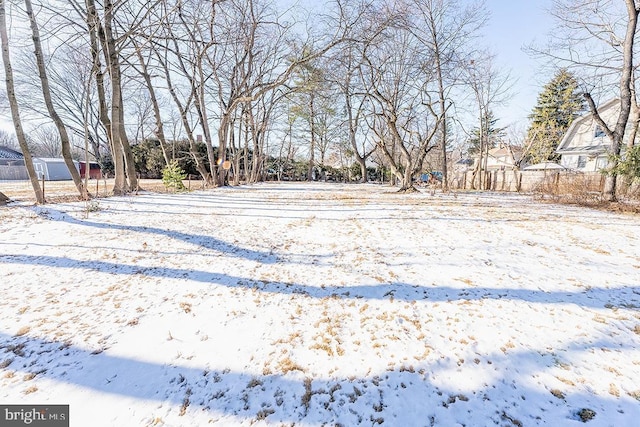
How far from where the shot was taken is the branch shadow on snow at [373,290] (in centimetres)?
261

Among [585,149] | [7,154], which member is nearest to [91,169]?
[7,154]

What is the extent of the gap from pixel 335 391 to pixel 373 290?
52.2 inches

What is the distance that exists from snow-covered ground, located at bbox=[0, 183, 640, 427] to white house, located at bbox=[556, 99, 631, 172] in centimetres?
2022

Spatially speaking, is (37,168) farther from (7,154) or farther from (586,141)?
(586,141)

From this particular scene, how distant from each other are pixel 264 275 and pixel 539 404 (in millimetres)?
2710

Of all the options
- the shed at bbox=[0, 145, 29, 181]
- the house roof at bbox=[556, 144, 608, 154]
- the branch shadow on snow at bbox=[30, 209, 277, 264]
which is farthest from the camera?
the shed at bbox=[0, 145, 29, 181]

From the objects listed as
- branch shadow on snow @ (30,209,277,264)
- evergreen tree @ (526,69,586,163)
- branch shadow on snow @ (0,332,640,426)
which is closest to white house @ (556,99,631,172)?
evergreen tree @ (526,69,586,163)

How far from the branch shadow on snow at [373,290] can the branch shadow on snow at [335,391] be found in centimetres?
73

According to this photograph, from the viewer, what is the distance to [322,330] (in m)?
2.36

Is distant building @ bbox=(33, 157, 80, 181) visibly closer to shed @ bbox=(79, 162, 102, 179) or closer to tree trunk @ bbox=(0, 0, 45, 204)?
shed @ bbox=(79, 162, 102, 179)

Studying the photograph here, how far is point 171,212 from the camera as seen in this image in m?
6.43

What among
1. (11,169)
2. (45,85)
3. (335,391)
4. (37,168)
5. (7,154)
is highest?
(7,154)

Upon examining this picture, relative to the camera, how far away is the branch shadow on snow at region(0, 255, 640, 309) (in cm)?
261

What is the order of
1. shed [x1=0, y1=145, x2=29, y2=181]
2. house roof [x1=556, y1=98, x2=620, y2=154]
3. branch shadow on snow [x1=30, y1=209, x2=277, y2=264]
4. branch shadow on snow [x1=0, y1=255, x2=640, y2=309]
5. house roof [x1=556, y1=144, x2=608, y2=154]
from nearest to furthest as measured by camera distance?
branch shadow on snow [x1=0, y1=255, x2=640, y2=309]
branch shadow on snow [x1=30, y1=209, x2=277, y2=264]
house roof [x1=556, y1=144, x2=608, y2=154]
house roof [x1=556, y1=98, x2=620, y2=154]
shed [x1=0, y1=145, x2=29, y2=181]
